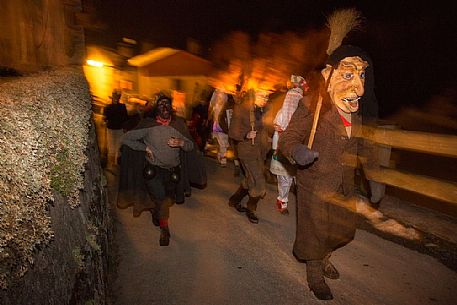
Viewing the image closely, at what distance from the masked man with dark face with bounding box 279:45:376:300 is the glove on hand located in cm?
2

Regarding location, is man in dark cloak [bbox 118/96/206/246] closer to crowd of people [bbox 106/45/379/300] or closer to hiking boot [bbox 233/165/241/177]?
crowd of people [bbox 106/45/379/300]

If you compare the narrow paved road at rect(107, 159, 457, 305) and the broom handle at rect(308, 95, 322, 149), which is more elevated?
the broom handle at rect(308, 95, 322, 149)

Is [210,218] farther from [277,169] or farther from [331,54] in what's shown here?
[331,54]

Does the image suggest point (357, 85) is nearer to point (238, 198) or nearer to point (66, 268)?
point (66, 268)

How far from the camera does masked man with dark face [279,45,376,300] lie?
3533 mm

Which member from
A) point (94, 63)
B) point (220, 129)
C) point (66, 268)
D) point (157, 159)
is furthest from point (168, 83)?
point (66, 268)

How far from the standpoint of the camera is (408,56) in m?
21.2

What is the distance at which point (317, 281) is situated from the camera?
12.6 ft

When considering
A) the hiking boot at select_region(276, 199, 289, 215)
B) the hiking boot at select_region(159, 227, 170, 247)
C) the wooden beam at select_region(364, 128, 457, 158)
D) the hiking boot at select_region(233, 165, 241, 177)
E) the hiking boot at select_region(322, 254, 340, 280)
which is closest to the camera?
the hiking boot at select_region(322, 254, 340, 280)

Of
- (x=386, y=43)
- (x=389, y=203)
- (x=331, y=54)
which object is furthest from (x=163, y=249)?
(x=386, y=43)

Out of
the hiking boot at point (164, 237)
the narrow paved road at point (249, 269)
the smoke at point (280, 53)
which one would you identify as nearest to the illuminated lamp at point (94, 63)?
the smoke at point (280, 53)

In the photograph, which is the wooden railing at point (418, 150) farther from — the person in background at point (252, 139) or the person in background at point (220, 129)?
the person in background at point (220, 129)

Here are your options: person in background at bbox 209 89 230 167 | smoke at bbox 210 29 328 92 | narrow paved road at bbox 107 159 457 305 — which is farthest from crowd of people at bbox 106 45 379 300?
smoke at bbox 210 29 328 92

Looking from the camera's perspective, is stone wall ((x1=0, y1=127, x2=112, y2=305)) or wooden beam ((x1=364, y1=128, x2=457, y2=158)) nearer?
stone wall ((x1=0, y1=127, x2=112, y2=305))
